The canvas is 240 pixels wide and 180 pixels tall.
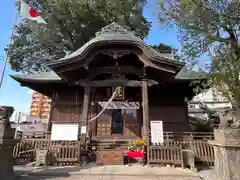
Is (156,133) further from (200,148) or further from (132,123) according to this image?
(132,123)

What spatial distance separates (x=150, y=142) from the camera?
699 cm

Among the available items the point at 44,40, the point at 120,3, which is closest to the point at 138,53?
the point at 120,3

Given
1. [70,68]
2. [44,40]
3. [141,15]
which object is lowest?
[70,68]

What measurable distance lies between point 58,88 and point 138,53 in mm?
5403

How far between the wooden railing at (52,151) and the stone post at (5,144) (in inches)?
84.3

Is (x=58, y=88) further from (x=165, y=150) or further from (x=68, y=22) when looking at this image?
(x=68, y=22)

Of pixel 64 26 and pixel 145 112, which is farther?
pixel 64 26

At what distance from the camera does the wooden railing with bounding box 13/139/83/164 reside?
6781 millimetres

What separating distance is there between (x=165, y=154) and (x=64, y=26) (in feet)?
49.6

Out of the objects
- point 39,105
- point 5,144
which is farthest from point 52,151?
point 39,105

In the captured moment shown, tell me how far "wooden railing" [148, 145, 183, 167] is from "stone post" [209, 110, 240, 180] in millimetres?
2147

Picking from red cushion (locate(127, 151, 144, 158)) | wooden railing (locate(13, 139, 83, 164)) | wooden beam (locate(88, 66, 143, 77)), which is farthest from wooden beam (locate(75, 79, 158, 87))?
red cushion (locate(127, 151, 144, 158))

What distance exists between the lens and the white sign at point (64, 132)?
7.02m

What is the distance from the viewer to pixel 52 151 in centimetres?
700
